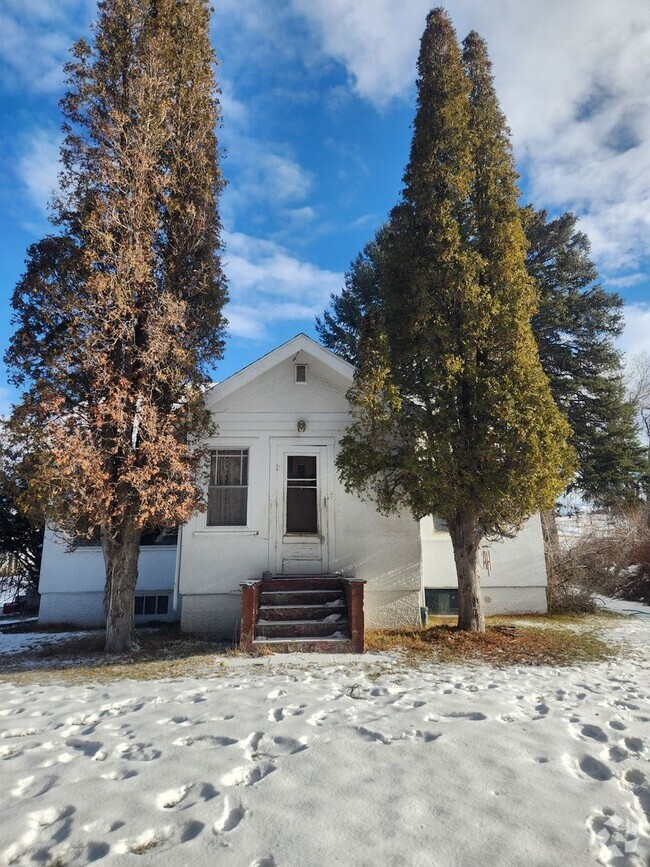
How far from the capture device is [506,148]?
9.44m

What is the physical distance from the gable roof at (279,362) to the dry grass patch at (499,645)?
4878 mm

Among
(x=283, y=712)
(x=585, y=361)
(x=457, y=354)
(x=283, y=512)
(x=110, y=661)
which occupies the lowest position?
(x=110, y=661)

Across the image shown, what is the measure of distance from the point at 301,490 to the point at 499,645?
4.78m

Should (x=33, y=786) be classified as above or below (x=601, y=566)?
below

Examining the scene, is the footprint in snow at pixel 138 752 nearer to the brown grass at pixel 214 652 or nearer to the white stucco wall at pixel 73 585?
the brown grass at pixel 214 652

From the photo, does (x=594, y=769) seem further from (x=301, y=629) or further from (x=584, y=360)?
(x=584, y=360)

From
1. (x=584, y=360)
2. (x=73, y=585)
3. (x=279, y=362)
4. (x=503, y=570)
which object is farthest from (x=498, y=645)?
A: (x=584, y=360)

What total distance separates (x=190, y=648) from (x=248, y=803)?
18.8 feet

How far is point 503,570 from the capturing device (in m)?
12.0

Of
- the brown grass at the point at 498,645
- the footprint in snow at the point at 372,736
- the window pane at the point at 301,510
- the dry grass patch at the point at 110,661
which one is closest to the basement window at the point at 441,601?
the brown grass at the point at 498,645

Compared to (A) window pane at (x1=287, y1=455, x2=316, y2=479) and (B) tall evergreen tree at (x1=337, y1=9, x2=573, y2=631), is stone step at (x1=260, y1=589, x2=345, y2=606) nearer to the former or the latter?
(B) tall evergreen tree at (x1=337, y1=9, x2=573, y2=631)

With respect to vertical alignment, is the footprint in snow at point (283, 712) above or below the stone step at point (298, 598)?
below

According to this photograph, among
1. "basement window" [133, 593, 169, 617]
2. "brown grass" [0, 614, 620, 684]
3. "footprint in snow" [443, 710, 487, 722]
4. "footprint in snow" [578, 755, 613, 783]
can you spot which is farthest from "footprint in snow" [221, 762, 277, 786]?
"basement window" [133, 593, 169, 617]

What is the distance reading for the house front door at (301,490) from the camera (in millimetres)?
9562
